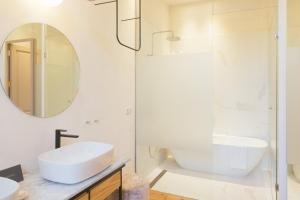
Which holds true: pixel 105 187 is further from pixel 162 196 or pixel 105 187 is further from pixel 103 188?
pixel 162 196

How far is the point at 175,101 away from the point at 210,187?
1.25 m

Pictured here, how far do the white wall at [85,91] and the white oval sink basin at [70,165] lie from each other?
187 mm

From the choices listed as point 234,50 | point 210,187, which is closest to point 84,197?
point 210,187

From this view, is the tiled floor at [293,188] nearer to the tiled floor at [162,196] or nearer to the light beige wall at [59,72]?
the tiled floor at [162,196]

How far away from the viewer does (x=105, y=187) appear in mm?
1498

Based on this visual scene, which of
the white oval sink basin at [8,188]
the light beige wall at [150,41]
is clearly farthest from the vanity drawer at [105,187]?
the light beige wall at [150,41]

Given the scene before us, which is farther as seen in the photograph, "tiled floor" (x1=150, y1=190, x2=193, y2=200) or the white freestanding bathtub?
the white freestanding bathtub

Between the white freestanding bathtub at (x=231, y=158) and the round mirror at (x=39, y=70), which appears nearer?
the round mirror at (x=39, y=70)

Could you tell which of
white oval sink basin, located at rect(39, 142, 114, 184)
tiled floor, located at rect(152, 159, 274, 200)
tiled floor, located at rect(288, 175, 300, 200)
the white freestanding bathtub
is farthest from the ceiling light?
tiled floor, located at rect(288, 175, 300, 200)

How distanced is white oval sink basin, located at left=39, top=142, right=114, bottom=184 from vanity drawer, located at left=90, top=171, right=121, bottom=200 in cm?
10

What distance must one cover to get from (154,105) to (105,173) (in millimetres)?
1488

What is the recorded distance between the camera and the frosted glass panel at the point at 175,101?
256cm

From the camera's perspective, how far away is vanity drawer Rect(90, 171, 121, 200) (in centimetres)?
138

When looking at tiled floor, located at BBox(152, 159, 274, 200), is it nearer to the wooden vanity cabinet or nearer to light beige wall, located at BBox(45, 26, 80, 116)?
the wooden vanity cabinet
